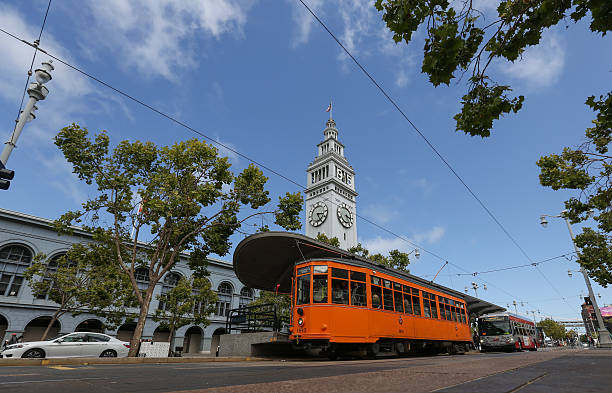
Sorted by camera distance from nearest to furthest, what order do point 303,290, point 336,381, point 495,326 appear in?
point 336,381, point 303,290, point 495,326

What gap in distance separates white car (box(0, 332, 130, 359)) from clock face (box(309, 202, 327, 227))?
54104mm

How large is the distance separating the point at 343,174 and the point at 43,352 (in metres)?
68.7

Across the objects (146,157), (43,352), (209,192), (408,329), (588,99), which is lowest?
(43,352)

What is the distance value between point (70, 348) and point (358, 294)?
13.1m

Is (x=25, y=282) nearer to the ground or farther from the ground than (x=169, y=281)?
nearer to the ground

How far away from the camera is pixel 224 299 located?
37.4 metres

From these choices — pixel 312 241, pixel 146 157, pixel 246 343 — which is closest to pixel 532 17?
pixel 312 241

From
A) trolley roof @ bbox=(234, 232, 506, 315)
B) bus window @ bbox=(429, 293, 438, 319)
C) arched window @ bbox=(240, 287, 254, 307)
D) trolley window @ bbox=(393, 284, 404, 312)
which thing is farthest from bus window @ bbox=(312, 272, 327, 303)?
arched window @ bbox=(240, 287, 254, 307)

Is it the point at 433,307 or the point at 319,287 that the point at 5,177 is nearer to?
the point at 319,287

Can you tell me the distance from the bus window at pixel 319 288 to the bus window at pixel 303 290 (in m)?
0.30

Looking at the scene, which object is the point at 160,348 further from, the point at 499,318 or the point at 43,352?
the point at 499,318

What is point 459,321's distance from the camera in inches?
720

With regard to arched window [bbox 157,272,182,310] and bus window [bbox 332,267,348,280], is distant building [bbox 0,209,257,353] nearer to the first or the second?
arched window [bbox 157,272,182,310]

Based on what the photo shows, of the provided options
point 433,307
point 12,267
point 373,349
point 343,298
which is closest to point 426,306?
point 433,307
